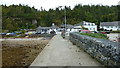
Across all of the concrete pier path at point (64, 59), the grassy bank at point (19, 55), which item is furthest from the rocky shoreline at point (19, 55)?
the concrete pier path at point (64, 59)

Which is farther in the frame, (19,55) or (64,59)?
(19,55)

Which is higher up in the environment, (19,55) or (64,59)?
(64,59)

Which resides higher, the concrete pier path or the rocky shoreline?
the concrete pier path

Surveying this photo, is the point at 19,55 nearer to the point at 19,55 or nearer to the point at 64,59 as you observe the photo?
the point at 19,55

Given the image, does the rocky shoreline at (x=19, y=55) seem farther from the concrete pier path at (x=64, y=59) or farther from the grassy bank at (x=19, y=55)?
the concrete pier path at (x=64, y=59)

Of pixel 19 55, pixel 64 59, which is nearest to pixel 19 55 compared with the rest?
pixel 19 55

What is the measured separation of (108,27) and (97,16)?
20136 millimetres

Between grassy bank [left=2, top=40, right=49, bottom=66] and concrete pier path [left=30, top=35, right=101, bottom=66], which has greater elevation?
concrete pier path [left=30, top=35, right=101, bottom=66]

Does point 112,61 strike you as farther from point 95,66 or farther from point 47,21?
point 47,21

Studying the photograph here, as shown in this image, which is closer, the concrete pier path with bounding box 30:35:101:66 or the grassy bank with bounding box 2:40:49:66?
the concrete pier path with bounding box 30:35:101:66

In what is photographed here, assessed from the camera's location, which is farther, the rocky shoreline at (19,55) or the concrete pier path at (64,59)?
the rocky shoreline at (19,55)

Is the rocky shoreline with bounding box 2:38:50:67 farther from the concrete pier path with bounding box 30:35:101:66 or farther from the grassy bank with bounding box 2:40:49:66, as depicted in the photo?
the concrete pier path with bounding box 30:35:101:66

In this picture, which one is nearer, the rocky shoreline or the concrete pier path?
the concrete pier path

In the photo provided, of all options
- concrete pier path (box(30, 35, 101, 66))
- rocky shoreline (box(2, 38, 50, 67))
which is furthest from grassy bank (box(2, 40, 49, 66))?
concrete pier path (box(30, 35, 101, 66))
